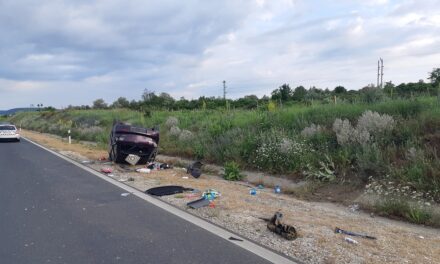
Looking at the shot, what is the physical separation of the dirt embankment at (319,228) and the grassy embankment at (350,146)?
1004 mm

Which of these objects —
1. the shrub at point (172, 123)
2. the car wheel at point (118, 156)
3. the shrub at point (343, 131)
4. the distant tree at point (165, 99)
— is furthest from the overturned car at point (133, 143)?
the distant tree at point (165, 99)

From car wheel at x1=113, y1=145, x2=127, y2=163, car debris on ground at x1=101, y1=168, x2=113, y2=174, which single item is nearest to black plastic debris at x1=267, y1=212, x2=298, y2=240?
car debris on ground at x1=101, y1=168, x2=113, y2=174

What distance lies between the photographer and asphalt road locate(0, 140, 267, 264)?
5.10 metres

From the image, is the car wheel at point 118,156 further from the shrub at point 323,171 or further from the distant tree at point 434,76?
the distant tree at point 434,76

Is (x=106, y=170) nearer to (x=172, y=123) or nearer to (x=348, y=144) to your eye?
(x=348, y=144)

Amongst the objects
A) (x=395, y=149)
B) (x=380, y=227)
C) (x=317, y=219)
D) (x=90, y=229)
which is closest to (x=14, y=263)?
(x=90, y=229)

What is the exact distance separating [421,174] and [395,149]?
1.40 metres

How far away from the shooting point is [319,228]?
6.37 meters

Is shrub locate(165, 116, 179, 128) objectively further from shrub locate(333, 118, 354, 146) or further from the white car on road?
the white car on road

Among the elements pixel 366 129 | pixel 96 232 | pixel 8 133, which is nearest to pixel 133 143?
pixel 366 129

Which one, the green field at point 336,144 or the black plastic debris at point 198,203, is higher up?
the green field at point 336,144

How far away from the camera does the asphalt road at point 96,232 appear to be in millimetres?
5102

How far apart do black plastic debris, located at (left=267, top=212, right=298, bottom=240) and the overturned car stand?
26.5 ft

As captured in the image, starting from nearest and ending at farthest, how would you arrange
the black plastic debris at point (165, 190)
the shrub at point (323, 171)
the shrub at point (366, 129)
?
1. the black plastic debris at point (165, 190)
2. the shrub at point (323, 171)
3. the shrub at point (366, 129)
